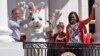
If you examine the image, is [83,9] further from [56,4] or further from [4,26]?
[4,26]

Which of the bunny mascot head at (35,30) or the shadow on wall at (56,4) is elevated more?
the shadow on wall at (56,4)

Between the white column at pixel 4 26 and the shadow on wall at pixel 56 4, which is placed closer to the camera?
the white column at pixel 4 26

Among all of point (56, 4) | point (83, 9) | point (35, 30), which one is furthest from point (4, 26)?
point (83, 9)

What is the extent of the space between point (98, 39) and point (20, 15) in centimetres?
220

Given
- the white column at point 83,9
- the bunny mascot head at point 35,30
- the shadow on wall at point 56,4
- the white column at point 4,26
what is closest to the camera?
the white column at point 4,26

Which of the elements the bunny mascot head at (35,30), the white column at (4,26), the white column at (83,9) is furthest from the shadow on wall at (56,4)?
the white column at (4,26)

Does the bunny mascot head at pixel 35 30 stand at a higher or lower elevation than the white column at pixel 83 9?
lower

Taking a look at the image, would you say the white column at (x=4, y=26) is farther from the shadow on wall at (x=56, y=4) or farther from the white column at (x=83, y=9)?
the white column at (x=83, y=9)

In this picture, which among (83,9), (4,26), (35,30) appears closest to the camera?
(4,26)

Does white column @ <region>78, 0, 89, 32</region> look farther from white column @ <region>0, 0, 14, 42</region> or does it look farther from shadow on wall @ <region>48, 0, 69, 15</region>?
white column @ <region>0, 0, 14, 42</region>

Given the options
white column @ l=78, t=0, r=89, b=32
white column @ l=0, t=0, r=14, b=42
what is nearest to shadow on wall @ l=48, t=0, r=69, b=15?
white column @ l=78, t=0, r=89, b=32

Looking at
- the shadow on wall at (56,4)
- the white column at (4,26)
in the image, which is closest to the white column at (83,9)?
the shadow on wall at (56,4)

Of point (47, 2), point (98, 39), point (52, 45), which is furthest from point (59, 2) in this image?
point (52, 45)

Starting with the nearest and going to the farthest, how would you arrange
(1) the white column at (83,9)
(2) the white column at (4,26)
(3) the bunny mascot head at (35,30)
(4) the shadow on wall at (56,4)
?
1. (2) the white column at (4,26)
2. (3) the bunny mascot head at (35,30)
3. (4) the shadow on wall at (56,4)
4. (1) the white column at (83,9)
